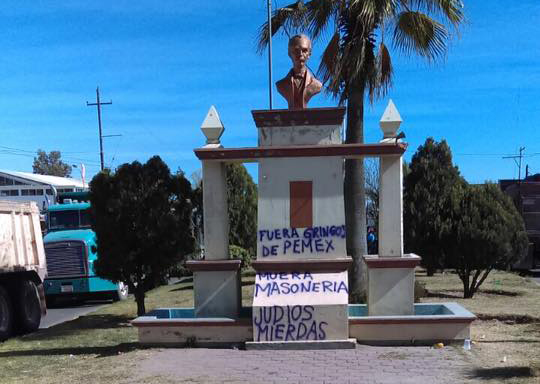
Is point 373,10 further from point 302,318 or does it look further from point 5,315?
point 5,315

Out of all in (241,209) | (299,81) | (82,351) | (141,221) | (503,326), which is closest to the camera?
(82,351)

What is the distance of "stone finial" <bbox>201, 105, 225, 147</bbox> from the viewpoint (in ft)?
30.0

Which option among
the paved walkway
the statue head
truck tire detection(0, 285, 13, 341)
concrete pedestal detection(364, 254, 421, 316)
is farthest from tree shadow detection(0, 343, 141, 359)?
the statue head

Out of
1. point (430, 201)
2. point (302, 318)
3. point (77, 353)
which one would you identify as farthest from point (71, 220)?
point (302, 318)

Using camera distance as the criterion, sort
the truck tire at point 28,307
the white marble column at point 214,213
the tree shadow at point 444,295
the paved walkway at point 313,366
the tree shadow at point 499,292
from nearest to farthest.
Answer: the paved walkway at point 313,366
the white marble column at point 214,213
the truck tire at point 28,307
the tree shadow at point 444,295
the tree shadow at point 499,292

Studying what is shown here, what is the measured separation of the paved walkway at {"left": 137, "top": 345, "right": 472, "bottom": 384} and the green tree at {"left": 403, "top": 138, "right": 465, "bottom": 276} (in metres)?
6.99

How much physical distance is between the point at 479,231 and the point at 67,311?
1081 cm

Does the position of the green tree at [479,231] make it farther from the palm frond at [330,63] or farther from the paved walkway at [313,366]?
the paved walkway at [313,366]

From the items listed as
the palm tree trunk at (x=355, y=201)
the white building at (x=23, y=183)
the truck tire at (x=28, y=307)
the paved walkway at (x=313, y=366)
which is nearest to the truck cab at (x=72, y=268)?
the truck tire at (x=28, y=307)

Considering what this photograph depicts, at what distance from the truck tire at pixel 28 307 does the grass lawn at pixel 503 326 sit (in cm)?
848

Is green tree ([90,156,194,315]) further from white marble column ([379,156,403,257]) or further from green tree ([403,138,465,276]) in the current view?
green tree ([403,138,465,276])

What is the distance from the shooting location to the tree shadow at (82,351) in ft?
28.2

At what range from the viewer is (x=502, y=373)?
21.5 feet

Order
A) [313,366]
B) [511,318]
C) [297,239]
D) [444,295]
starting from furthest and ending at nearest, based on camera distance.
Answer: [444,295]
[511,318]
[297,239]
[313,366]
